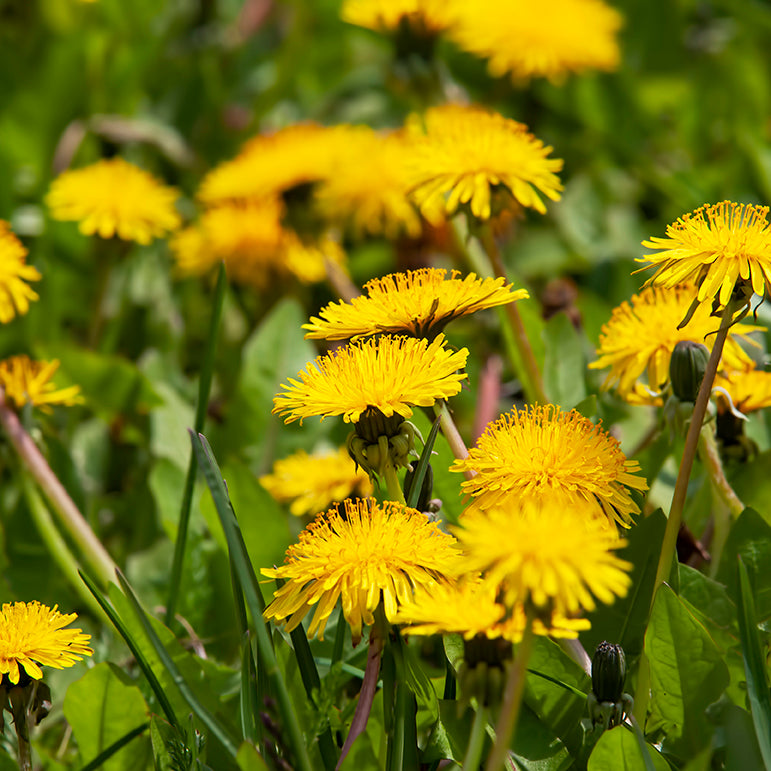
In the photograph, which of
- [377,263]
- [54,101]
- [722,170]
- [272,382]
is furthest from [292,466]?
[54,101]

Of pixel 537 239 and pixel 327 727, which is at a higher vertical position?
pixel 537 239

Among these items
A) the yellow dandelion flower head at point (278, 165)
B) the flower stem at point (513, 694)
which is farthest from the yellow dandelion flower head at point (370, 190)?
the flower stem at point (513, 694)

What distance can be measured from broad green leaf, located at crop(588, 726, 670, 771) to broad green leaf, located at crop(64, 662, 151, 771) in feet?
1.42

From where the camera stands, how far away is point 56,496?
3.99 feet

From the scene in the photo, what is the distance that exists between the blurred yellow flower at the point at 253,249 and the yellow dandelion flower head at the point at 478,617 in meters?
1.21

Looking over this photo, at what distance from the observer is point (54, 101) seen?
234cm

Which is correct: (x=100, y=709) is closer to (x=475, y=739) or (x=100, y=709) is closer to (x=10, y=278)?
(x=475, y=739)

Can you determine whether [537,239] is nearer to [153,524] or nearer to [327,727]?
[153,524]

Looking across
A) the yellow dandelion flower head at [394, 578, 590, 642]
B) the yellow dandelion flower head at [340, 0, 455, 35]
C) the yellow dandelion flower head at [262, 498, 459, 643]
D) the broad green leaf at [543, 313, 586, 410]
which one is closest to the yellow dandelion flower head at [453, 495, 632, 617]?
the yellow dandelion flower head at [394, 578, 590, 642]

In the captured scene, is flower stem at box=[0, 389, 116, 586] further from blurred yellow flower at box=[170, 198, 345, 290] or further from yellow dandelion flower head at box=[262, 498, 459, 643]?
blurred yellow flower at box=[170, 198, 345, 290]

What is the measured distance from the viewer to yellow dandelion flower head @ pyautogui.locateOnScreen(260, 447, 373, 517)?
1244 mm

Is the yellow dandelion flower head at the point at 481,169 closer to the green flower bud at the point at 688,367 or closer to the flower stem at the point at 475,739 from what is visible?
the green flower bud at the point at 688,367

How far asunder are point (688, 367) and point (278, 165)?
1104mm

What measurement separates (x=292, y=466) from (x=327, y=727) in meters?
0.53
